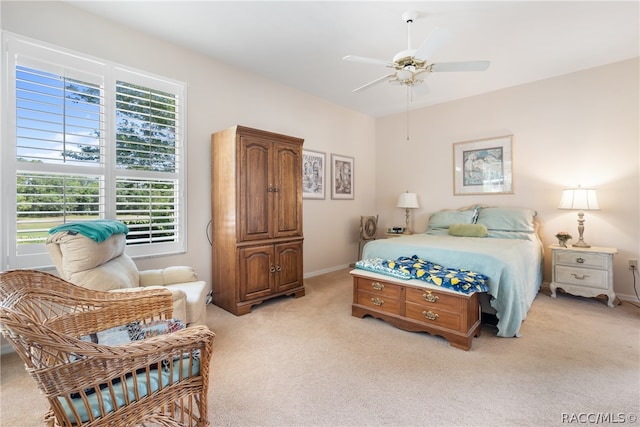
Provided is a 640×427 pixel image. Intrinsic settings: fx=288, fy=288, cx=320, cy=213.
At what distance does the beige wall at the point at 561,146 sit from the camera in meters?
3.44

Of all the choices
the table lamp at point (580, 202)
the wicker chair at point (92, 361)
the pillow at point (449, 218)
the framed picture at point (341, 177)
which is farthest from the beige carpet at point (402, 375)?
the framed picture at point (341, 177)

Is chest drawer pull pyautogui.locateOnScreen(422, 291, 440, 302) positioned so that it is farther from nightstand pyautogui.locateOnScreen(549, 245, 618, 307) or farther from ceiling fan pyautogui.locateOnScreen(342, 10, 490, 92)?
nightstand pyautogui.locateOnScreen(549, 245, 618, 307)

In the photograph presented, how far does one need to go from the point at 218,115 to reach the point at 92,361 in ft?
9.79

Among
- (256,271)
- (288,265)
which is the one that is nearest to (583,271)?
(288,265)

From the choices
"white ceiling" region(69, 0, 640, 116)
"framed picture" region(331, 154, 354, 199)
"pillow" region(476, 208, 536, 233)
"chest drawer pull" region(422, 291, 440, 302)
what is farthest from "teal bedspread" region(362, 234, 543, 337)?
"white ceiling" region(69, 0, 640, 116)

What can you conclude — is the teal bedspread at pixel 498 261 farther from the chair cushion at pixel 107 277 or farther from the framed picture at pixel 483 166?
the chair cushion at pixel 107 277

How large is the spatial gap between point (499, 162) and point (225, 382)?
14.8ft

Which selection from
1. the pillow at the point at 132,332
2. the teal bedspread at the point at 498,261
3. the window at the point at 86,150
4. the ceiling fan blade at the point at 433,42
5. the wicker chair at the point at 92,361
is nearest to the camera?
the wicker chair at the point at 92,361

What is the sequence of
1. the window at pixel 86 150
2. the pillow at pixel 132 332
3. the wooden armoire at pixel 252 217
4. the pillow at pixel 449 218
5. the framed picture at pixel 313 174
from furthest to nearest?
the framed picture at pixel 313 174
the pillow at pixel 449 218
the wooden armoire at pixel 252 217
the window at pixel 86 150
the pillow at pixel 132 332

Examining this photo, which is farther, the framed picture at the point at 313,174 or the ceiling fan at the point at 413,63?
the framed picture at the point at 313,174

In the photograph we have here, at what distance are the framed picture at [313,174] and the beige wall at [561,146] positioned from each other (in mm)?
1802

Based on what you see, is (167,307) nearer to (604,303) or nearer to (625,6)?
(625,6)

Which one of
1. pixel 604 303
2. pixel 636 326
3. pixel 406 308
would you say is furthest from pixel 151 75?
pixel 604 303

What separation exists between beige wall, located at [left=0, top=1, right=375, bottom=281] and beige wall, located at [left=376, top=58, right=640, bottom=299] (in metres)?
1.29
